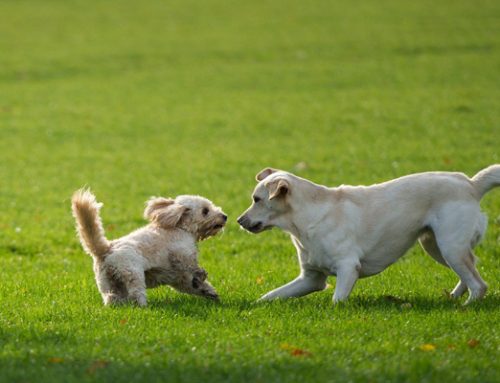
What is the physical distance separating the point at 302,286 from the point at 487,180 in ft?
6.50

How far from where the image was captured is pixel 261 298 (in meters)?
8.67

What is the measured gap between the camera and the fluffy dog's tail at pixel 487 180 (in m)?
8.62

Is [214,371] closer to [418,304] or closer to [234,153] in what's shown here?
[418,304]

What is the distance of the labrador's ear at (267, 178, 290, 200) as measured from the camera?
8430 mm

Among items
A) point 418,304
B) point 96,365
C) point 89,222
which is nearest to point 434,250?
point 418,304

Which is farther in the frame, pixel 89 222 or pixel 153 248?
pixel 153 248

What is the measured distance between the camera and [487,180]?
864cm

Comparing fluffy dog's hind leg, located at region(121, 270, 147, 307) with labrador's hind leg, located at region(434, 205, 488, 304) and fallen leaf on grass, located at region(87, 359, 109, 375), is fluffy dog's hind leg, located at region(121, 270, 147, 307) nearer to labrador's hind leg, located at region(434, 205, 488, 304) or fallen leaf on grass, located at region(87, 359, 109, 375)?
fallen leaf on grass, located at region(87, 359, 109, 375)

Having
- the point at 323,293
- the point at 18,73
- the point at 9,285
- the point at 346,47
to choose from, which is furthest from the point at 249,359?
the point at 346,47

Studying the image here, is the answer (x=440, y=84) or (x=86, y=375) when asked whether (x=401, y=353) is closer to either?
(x=86, y=375)

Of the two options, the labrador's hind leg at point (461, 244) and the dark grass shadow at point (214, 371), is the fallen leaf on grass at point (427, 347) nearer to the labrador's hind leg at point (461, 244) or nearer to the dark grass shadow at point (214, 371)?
the dark grass shadow at point (214, 371)

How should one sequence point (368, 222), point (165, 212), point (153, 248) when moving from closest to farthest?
point (368, 222)
point (153, 248)
point (165, 212)

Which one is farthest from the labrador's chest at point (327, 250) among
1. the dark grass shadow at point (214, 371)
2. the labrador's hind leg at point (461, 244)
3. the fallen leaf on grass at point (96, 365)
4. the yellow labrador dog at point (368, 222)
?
the fallen leaf on grass at point (96, 365)

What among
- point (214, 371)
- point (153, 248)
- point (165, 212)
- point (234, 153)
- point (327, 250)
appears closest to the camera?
point (214, 371)
